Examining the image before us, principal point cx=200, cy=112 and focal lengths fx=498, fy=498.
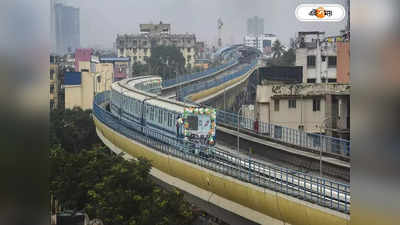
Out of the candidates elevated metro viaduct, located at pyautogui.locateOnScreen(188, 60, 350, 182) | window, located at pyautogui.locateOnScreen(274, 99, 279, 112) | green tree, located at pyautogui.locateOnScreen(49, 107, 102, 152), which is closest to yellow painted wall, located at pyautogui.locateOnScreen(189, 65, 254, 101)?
elevated metro viaduct, located at pyautogui.locateOnScreen(188, 60, 350, 182)

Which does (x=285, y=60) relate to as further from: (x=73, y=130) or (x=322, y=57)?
(x=73, y=130)

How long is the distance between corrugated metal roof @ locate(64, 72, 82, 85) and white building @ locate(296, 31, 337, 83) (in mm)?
1209

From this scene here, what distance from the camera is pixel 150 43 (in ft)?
9.12

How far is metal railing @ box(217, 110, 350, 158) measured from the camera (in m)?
2.39

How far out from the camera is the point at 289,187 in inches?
95.9

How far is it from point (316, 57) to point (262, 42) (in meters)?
0.30

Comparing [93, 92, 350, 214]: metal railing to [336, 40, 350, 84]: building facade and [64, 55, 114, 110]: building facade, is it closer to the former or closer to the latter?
[64, 55, 114, 110]: building facade

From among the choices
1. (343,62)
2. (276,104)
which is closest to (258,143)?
(276,104)

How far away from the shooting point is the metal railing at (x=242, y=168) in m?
2.33

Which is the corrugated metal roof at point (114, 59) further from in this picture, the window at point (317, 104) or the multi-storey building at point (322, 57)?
the window at point (317, 104)

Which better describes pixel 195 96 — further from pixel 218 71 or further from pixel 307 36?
pixel 307 36

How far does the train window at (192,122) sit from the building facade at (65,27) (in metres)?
0.74

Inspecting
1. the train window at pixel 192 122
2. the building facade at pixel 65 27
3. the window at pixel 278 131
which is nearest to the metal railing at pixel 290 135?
the window at pixel 278 131
